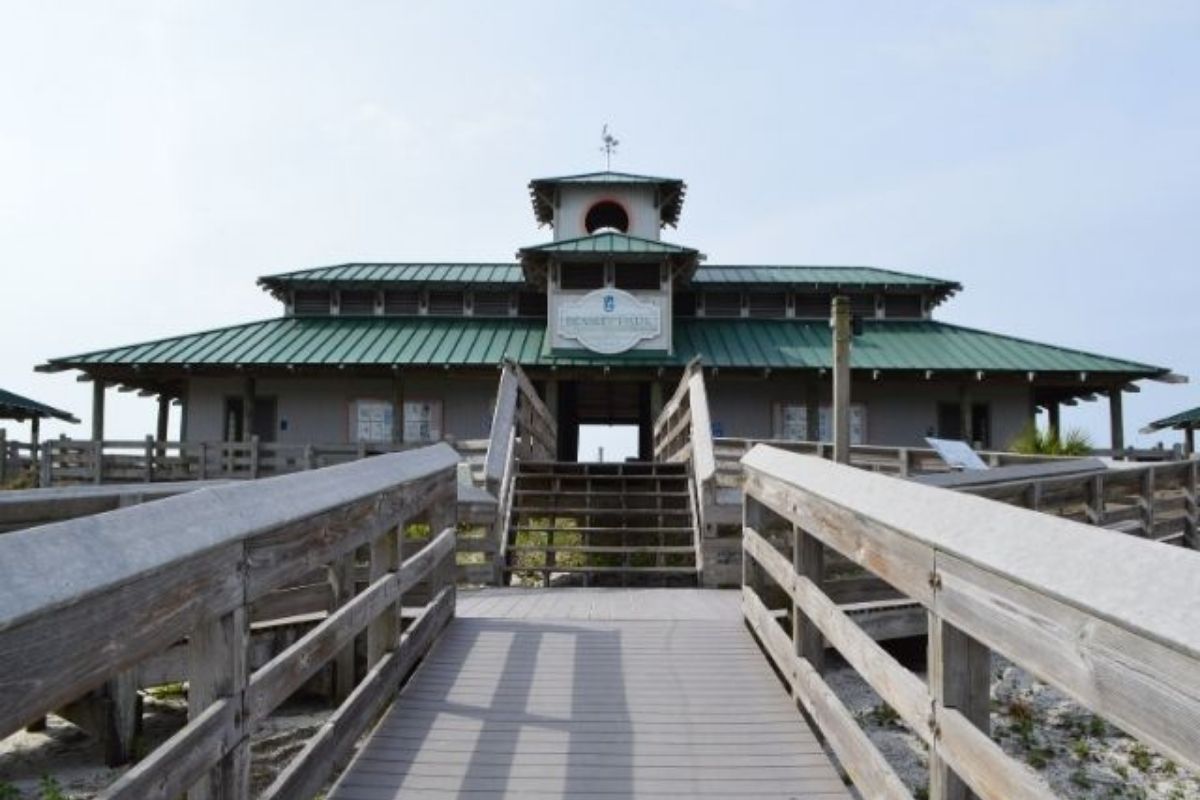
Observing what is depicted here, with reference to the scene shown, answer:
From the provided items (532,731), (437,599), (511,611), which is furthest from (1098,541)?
(511,611)

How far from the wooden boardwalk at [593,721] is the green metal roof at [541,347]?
14.2 m

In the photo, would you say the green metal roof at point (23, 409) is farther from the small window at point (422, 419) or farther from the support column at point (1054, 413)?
the support column at point (1054, 413)

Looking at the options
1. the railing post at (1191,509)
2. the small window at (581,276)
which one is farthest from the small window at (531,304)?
the railing post at (1191,509)

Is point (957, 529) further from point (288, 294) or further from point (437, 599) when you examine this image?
point (288, 294)

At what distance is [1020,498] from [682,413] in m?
5.71

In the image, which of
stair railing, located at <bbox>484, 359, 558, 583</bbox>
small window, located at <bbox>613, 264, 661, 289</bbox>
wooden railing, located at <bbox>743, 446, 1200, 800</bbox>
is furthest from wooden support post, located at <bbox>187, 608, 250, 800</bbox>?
small window, located at <bbox>613, 264, 661, 289</bbox>

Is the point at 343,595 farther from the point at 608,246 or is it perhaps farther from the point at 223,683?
the point at 608,246

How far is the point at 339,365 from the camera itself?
19734 millimetres

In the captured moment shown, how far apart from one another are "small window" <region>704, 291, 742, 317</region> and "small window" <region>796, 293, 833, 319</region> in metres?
1.65

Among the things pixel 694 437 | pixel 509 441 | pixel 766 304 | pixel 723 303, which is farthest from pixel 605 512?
pixel 766 304

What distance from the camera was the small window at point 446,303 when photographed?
22875 mm

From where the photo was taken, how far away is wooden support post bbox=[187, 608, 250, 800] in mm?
2471

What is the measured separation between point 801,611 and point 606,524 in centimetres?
744

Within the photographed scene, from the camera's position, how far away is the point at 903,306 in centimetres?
2309
